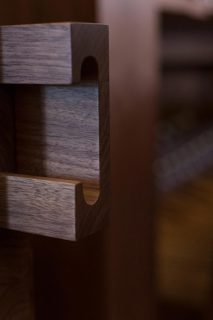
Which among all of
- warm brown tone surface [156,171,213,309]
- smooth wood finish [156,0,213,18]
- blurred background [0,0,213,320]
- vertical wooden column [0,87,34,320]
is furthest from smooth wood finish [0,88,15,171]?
warm brown tone surface [156,171,213,309]

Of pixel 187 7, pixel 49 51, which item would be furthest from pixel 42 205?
pixel 187 7

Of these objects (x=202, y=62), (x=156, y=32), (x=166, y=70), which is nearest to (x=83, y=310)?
(x=156, y=32)

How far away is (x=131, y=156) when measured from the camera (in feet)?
3.40

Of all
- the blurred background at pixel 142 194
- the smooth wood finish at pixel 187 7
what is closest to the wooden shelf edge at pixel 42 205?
the blurred background at pixel 142 194

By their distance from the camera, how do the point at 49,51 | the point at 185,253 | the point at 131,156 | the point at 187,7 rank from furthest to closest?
the point at 185,253 < the point at 187,7 < the point at 131,156 < the point at 49,51

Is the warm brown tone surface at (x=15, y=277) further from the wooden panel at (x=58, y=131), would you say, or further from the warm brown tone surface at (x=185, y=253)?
the warm brown tone surface at (x=185, y=253)

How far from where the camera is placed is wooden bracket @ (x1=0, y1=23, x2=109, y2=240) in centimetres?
37

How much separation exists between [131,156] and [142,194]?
9 centimetres

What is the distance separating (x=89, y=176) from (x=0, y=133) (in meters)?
0.08

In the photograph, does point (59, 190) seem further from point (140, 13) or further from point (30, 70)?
point (140, 13)

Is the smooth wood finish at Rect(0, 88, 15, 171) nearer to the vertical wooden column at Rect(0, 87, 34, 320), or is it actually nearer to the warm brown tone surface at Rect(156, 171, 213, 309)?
the vertical wooden column at Rect(0, 87, 34, 320)

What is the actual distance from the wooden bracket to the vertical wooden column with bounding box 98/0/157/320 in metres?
0.51

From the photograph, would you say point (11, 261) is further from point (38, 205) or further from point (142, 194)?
point (142, 194)

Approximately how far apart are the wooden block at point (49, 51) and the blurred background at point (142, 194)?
0.50ft
